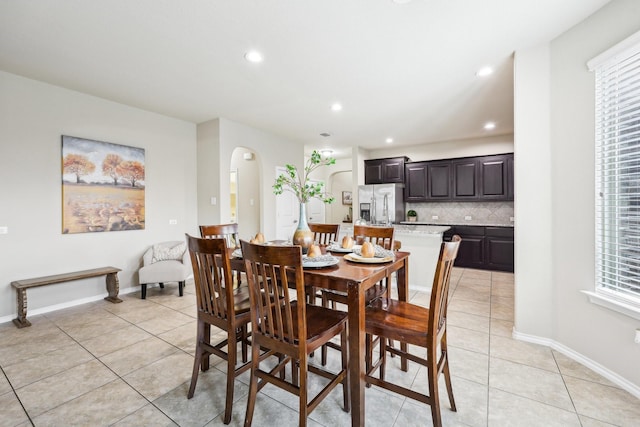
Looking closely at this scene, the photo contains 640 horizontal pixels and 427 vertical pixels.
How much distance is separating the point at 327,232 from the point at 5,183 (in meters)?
3.45

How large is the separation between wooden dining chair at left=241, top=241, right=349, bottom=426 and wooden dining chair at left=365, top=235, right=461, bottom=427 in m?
0.22

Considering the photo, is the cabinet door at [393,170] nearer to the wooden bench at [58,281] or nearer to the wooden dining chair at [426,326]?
the wooden dining chair at [426,326]

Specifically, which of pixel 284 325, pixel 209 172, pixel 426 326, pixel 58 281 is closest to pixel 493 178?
pixel 426 326

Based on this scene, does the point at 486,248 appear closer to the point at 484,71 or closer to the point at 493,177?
the point at 493,177

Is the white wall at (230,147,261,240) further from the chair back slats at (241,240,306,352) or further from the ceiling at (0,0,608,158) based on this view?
the chair back slats at (241,240,306,352)

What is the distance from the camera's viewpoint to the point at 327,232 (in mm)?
2990

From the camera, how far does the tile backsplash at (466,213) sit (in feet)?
18.8

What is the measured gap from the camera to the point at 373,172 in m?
6.71

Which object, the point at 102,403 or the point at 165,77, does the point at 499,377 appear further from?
the point at 165,77

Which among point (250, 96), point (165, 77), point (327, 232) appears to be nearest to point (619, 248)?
point (327, 232)

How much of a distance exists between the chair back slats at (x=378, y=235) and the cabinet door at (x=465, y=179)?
12.6 ft

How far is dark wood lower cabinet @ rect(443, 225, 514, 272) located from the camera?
206 inches

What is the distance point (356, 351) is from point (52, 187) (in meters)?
3.94

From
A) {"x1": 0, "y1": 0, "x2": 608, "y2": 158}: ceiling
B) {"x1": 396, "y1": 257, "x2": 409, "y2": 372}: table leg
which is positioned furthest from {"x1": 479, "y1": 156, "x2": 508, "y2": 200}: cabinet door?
{"x1": 396, "y1": 257, "x2": 409, "y2": 372}: table leg
